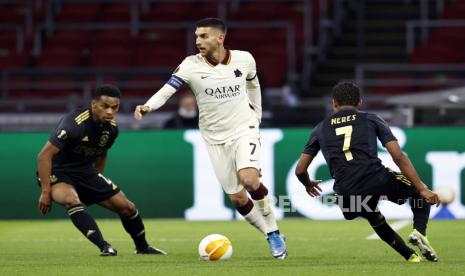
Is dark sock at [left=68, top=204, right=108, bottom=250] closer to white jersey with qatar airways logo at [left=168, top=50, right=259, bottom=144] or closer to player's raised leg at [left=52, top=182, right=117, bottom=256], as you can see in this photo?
player's raised leg at [left=52, top=182, right=117, bottom=256]

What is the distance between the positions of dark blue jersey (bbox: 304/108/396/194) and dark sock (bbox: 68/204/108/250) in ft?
8.28

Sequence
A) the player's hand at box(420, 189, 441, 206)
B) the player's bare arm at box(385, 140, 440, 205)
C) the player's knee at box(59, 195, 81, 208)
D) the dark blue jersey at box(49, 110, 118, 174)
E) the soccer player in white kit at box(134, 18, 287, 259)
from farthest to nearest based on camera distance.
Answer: the player's knee at box(59, 195, 81, 208) < the dark blue jersey at box(49, 110, 118, 174) < the soccer player in white kit at box(134, 18, 287, 259) < the player's bare arm at box(385, 140, 440, 205) < the player's hand at box(420, 189, 441, 206)

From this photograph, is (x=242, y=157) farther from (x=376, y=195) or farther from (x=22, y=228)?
(x=22, y=228)

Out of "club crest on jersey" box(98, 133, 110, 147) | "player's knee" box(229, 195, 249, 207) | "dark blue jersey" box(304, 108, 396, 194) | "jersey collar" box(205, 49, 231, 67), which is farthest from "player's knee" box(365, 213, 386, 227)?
"club crest on jersey" box(98, 133, 110, 147)

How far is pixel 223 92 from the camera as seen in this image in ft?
36.6

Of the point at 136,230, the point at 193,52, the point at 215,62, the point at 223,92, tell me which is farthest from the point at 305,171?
the point at 193,52

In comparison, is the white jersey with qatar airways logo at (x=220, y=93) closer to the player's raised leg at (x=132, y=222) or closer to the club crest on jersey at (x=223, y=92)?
the club crest on jersey at (x=223, y=92)

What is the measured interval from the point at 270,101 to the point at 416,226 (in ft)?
39.6

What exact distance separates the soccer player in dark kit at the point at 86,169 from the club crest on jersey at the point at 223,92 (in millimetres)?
886

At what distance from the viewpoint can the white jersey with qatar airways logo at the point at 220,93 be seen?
36.5 feet

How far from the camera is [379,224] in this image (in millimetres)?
9969

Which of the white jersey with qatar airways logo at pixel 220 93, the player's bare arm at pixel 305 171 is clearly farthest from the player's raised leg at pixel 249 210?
the player's bare arm at pixel 305 171

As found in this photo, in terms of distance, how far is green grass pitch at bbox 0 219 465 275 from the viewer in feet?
31.2

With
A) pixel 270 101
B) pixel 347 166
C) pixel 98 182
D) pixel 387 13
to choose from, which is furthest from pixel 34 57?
pixel 347 166
